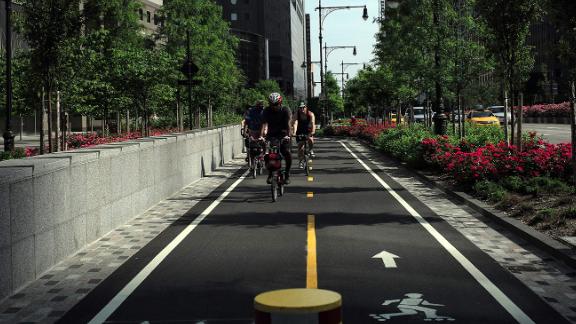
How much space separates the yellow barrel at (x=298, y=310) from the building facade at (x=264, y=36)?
130615mm

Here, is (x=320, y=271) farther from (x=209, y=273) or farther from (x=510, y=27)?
(x=510, y=27)

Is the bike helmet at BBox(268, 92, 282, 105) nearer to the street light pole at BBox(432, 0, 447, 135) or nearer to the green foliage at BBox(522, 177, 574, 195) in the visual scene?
the green foliage at BBox(522, 177, 574, 195)

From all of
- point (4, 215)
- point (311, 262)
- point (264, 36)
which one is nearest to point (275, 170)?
point (311, 262)

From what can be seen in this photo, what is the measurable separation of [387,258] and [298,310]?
19.0ft

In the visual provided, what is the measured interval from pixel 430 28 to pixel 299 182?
1135 centimetres

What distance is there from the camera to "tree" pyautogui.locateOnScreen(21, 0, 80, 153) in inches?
960

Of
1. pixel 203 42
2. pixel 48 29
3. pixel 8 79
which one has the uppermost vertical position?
pixel 203 42

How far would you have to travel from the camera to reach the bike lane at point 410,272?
22.1 feet

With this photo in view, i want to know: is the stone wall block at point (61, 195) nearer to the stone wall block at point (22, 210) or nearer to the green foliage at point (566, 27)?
the stone wall block at point (22, 210)

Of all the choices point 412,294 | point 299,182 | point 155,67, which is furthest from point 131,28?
point 412,294

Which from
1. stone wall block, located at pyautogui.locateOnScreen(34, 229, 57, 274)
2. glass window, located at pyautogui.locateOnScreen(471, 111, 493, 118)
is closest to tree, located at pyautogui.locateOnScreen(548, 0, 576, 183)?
stone wall block, located at pyautogui.locateOnScreen(34, 229, 57, 274)

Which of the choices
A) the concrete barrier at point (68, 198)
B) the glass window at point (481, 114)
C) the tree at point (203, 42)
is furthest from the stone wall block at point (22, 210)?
the glass window at point (481, 114)

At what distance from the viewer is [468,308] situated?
6895 mm

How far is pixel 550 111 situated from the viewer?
75.6 m
